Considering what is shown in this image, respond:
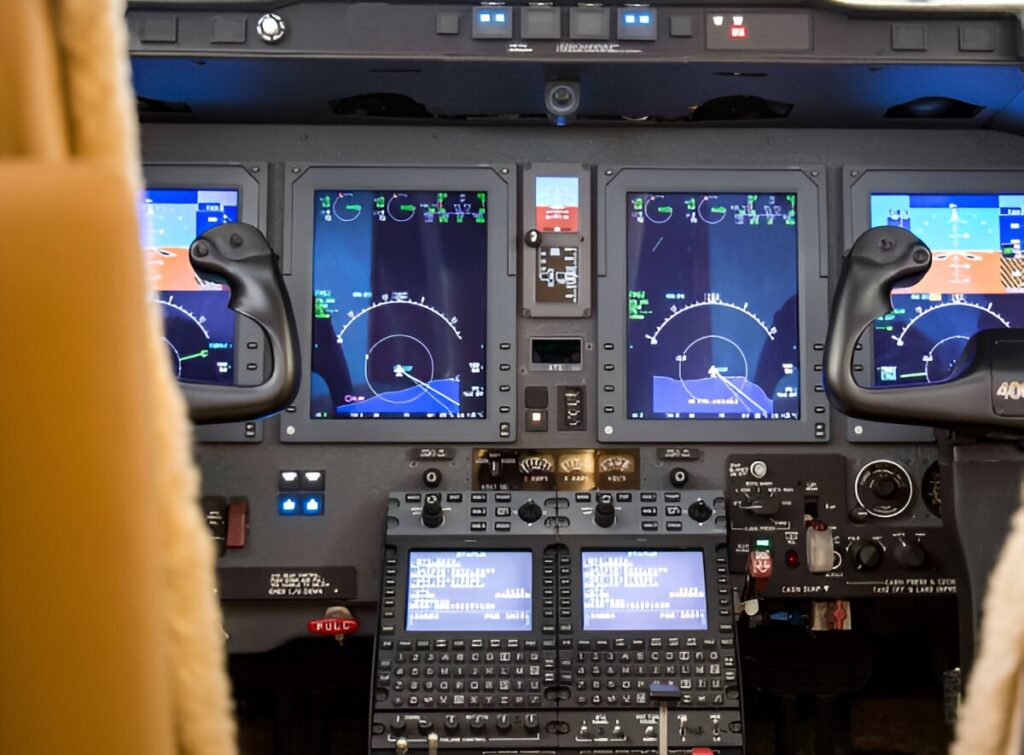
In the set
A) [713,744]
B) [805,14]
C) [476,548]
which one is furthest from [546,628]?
[805,14]

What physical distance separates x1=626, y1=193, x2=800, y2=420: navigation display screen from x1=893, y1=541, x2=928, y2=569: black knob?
414 mm

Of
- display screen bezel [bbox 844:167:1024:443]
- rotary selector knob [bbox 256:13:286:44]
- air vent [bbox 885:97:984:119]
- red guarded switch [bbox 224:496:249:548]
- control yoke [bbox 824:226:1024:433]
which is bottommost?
red guarded switch [bbox 224:496:249:548]

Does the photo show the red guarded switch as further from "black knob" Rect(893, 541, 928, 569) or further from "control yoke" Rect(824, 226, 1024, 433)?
"black knob" Rect(893, 541, 928, 569)

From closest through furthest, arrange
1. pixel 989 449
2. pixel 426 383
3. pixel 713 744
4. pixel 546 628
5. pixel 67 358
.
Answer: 1. pixel 67 358
2. pixel 989 449
3. pixel 713 744
4. pixel 546 628
5. pixel 426 383

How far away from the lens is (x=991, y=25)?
8.88ft

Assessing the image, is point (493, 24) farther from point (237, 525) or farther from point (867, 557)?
point (867, 557)

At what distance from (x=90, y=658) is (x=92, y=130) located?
0.23 meters

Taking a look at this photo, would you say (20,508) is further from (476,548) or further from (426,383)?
(426,383)

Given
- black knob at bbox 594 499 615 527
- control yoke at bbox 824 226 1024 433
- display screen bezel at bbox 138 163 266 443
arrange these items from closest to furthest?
control yoke at bbox 824 226 1024 433 < black knob at bbox 594 499 615 527 < display screen bezel at bbox 138 163 266 443

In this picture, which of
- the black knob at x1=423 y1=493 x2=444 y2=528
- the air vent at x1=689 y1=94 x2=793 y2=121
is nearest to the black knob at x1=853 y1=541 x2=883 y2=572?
the black knob at x1=423 y1=493 x2=444 y2=528

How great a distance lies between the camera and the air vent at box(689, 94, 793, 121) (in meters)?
2.95

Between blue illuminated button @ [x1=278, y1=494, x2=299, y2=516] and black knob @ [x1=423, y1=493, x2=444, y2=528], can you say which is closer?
black knob @ [x1=423, y1=493, x2=444, y2=528]

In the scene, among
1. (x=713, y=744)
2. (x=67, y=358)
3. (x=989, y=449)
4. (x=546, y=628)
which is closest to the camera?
(x=67, y=358)

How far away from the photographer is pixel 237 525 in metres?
2.84
